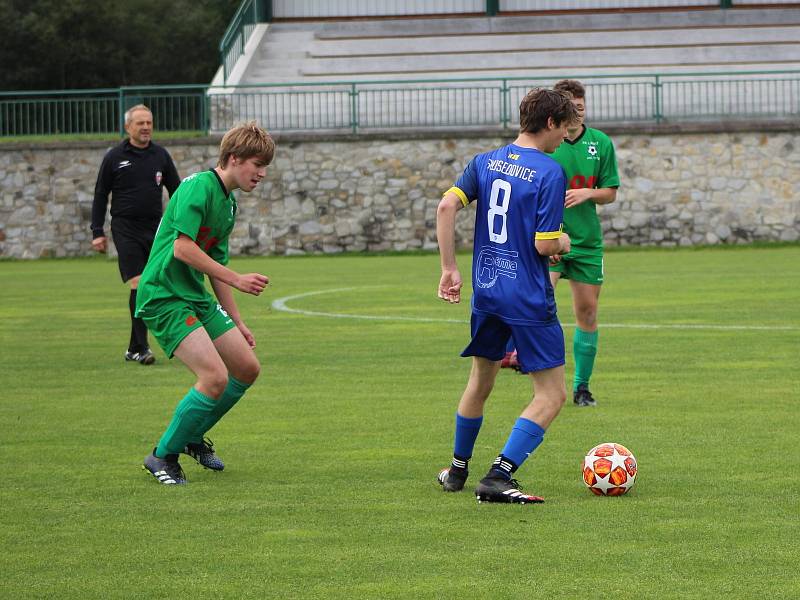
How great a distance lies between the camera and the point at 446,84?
3322 centimetres

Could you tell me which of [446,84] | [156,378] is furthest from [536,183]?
[446,84]

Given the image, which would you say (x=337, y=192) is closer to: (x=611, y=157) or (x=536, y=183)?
(x=611, y=157)

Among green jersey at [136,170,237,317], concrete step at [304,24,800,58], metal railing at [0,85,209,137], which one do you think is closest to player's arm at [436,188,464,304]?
green jersey at [136,170,237,317]

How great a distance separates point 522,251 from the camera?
634cm

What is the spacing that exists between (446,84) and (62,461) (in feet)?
87.1

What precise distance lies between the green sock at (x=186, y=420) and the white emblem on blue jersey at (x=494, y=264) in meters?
1.60

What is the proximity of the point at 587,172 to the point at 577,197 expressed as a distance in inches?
17.7

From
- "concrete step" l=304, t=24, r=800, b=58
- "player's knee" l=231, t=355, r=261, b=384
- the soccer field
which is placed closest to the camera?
the soccer field

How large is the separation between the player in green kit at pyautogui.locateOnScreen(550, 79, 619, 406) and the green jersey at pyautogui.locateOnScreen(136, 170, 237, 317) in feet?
9.79

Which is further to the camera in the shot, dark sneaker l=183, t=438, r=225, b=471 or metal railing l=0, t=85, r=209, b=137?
metal railing l=0, t=85, r=209, b=137

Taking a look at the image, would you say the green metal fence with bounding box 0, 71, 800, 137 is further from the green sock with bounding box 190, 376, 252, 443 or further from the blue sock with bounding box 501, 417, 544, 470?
the blue sock with bounding box 501, 417, 544, 470

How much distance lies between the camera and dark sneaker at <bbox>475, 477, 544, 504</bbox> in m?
6.28

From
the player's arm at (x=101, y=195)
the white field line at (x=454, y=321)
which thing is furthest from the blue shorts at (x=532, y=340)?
the white field line at (x=454, y=321)

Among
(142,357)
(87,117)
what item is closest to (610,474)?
(142,357)
